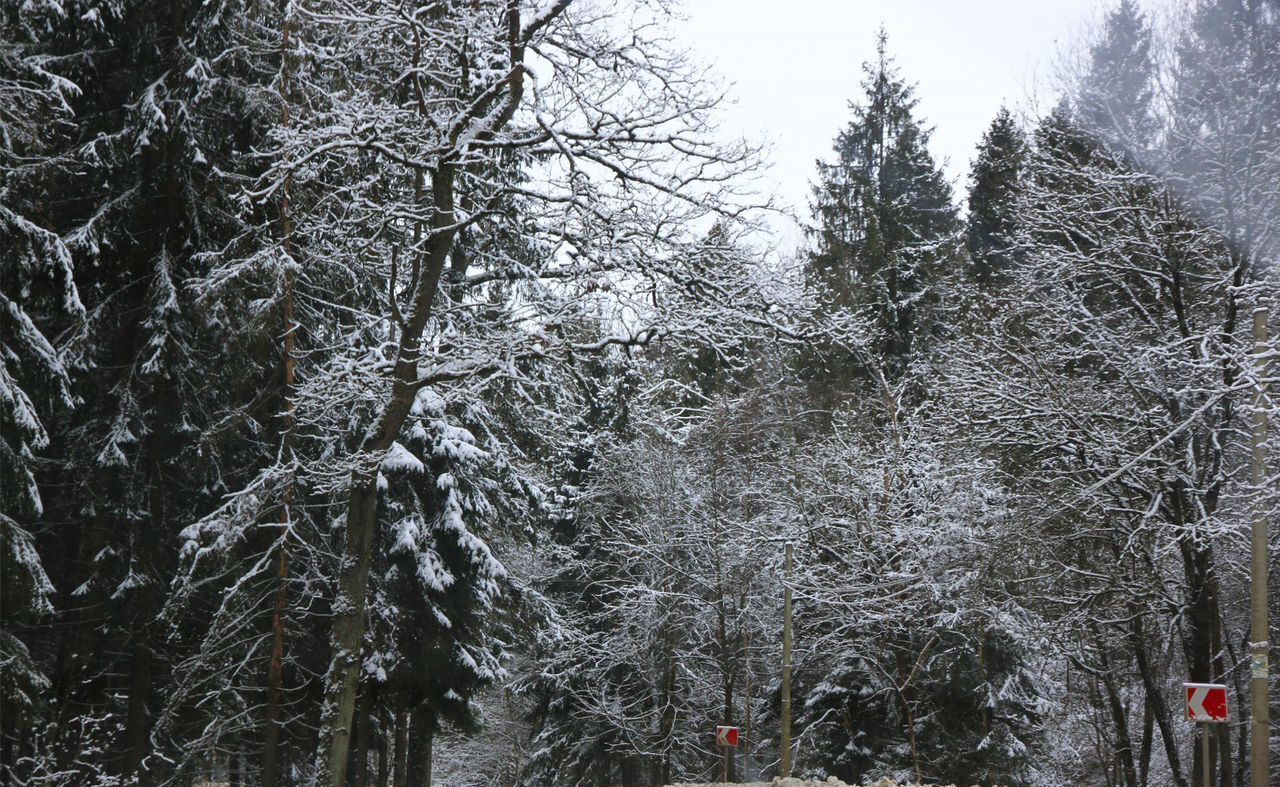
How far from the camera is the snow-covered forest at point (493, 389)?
10.6 metres

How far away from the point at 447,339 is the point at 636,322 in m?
2.10

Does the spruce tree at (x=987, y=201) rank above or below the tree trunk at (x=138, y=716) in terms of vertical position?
above

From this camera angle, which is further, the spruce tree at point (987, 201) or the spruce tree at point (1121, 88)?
the spruce tree at point (987, 201)

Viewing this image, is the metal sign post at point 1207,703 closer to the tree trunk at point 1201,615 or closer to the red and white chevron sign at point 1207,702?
the red and white chevron sign at point 1207,702

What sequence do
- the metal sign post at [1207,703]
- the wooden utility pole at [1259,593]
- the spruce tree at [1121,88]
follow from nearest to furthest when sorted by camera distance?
1. the wooden utility pole at [1259,593]
2. the metal sign post at [1207,703]
3. the spruce tree at [1121,88]

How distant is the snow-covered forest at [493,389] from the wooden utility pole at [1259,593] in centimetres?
→ 27

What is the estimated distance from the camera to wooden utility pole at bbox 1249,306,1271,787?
10336mm

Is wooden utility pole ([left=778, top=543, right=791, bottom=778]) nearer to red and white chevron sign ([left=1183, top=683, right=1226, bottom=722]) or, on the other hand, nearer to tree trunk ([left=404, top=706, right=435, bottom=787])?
tree trunk ([left=404, top=706, right=435, bottom=787])

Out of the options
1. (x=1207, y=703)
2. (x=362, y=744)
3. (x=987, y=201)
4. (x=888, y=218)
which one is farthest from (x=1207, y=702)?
(x=987, y=201)

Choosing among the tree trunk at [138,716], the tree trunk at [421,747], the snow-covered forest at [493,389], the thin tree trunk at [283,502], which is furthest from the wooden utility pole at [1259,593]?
the tree trunk at [138,716]

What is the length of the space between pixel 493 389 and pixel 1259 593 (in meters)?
8.60

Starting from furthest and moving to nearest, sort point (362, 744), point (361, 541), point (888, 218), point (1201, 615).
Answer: point (888, 218), point (362, 744), point (1201, 615), point (361, 541)

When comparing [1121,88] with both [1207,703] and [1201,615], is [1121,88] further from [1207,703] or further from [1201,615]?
[1207,703]

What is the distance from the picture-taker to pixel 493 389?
12.1 meters
